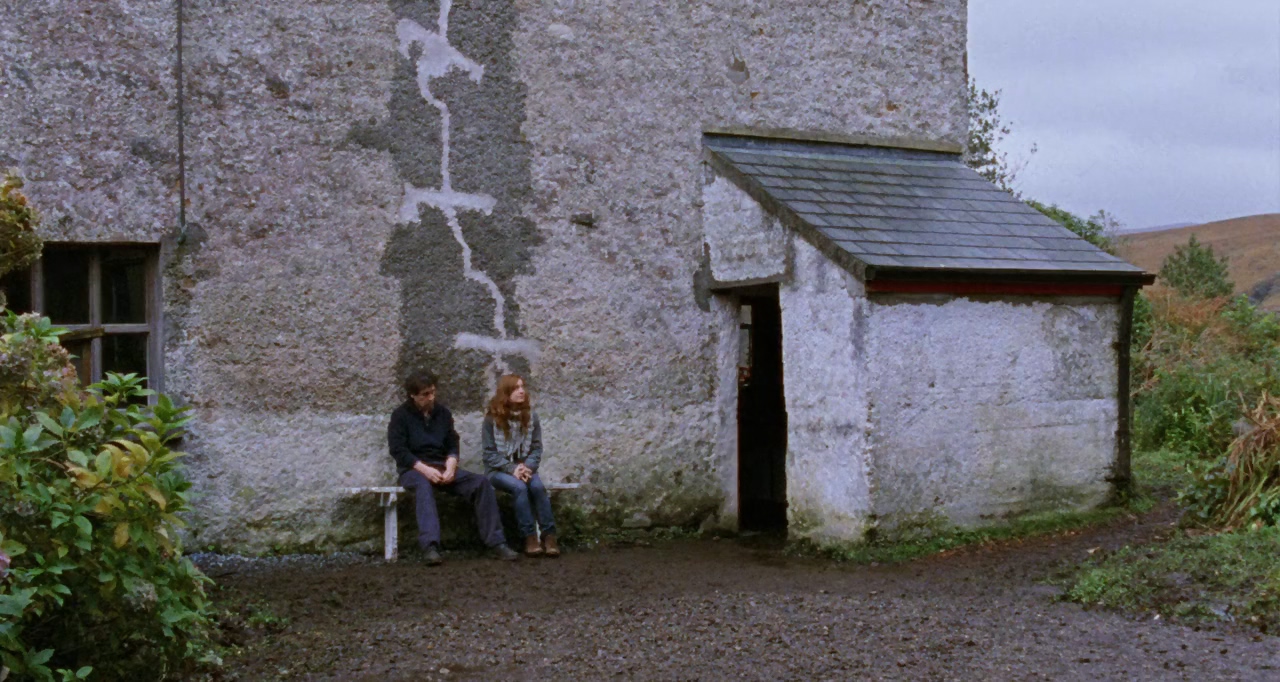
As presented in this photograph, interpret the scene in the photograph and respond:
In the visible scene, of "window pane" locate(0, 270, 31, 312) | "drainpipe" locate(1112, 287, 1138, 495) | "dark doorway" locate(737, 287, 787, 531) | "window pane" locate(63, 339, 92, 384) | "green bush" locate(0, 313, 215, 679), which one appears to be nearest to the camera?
"green bush" locate(0, 313, 215, 679)

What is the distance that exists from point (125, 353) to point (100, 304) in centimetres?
33

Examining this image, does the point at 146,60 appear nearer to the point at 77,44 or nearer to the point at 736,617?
the point at 77,44

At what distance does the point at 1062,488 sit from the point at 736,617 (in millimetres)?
3609

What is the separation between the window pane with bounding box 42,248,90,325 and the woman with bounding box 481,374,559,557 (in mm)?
2542

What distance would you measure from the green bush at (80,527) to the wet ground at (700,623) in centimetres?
59

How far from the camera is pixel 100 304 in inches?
282

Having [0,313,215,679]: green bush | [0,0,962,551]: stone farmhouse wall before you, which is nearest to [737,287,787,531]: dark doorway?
[0,0,962,551]: stone farmhouse wall

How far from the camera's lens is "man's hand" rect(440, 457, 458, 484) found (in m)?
7.50

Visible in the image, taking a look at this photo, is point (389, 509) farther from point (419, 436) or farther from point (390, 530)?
point (419, 436)

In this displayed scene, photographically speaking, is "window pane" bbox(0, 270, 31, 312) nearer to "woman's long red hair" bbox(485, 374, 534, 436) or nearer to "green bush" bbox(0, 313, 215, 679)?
"green bush" bbox(0, 313, 215, 679)

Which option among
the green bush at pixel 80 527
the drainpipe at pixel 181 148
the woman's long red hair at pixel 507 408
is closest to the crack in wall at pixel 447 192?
the woman's long red hair at pixel 507 408

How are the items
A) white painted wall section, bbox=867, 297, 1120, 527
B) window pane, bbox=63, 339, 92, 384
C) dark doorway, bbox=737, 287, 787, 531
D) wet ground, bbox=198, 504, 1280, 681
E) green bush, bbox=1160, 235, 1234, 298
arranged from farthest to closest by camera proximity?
green bush, bbox=1160, 235, 1234, 298
dark doorway, bbox=737, 287, 787, 531
white painted wall section, bbox=867, 297, 1120, 527
window pane, bbox=63, 339, 92, 384
wet ground, bbox=198, 504, 1280, 681

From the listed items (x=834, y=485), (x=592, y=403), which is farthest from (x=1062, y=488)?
(x=592, y=403)

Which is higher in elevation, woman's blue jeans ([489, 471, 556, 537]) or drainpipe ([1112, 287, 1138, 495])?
drainpipe ([1112, 287, 1138, 495])
